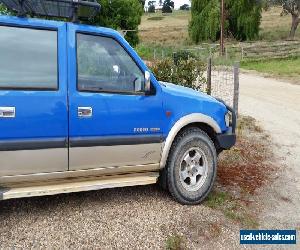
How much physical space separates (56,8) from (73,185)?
1.85m

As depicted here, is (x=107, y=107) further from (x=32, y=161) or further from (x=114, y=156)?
(x=32, y=161)

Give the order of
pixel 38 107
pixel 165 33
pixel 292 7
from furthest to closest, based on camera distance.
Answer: pixel 165 33 → pixel 292 7 → pixel 38 107

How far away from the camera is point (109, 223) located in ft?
15.2

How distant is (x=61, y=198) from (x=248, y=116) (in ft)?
23.1

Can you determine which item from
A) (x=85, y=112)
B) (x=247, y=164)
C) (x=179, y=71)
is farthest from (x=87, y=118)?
(x=179, y=71)

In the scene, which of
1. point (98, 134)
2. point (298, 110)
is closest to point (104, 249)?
point (98, 134)

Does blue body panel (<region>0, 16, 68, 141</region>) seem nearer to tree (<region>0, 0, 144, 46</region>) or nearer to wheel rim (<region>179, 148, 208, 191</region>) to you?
wheel rim (<region>179, 148, 208, 191</region>)

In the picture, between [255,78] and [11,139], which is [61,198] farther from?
[255,78]

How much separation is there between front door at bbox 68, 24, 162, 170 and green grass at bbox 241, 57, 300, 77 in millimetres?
17663

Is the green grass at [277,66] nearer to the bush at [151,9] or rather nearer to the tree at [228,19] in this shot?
the tree at [228,19]

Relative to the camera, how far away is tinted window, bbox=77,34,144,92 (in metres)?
4.50

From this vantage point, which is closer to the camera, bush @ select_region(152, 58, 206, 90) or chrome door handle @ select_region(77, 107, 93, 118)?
chrome door handle @ select_region(77, 107, 93, 118)

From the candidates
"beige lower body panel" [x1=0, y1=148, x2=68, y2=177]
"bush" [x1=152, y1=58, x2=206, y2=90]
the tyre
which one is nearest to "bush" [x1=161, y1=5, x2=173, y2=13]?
"bush" [x1=152, y1=58, x2=206, y2=90]

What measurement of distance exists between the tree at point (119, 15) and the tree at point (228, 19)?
1202 cm
